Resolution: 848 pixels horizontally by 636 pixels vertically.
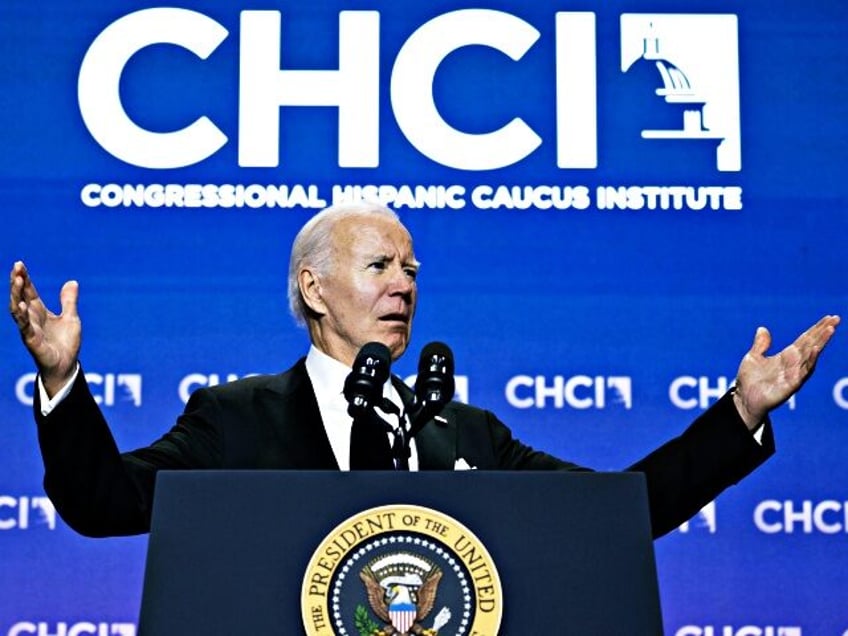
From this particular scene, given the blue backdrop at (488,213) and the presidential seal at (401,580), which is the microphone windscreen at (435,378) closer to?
the presidential seal at (401,580)

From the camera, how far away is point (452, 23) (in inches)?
155

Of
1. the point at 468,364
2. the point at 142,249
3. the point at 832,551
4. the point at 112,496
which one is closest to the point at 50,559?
the point at 142,249

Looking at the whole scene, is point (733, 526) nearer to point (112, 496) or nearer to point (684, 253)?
point (684, 253)

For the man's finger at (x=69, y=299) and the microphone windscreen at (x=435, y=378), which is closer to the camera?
the microphone windscreen at (x=435, y=378)

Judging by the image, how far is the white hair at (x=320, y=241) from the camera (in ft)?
9.39

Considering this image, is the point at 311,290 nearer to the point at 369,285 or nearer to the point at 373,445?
the point at 369,285

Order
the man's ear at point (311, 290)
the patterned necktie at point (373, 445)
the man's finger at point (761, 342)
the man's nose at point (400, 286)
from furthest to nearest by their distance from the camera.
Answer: the man's ear at point (311, 290) → the man's nose at point (400, 286) → the man's finger at point (761, 342) → the patterned necktie at point (373, 445)

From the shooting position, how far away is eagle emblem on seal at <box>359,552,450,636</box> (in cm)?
171

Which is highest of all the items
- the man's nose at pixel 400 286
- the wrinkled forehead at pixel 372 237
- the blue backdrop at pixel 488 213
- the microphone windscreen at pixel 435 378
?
the blue backdrop at pixel 488 213

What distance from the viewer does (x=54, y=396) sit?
2182 millimetres

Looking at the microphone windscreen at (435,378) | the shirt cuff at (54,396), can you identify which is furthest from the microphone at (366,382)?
the shirt cuff at (54,396)

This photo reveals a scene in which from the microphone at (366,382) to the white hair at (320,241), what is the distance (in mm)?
844

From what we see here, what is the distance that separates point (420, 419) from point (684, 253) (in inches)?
75.1

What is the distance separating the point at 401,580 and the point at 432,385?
1.26 feet
